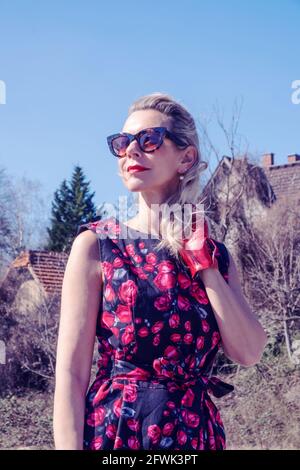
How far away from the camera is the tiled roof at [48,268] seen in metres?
8.74

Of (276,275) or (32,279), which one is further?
(32,279)

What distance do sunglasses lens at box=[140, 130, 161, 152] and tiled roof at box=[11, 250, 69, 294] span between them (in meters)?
7.00

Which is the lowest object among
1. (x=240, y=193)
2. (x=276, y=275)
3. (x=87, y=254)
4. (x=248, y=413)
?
(x=248, y=413)

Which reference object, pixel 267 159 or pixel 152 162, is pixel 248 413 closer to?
pixel 267 159

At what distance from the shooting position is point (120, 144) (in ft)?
6.01

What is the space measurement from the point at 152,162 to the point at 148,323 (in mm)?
470

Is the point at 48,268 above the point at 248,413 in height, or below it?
above

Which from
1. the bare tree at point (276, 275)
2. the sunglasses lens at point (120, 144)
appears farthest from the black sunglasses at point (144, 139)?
the bare tree at point (276, 275)

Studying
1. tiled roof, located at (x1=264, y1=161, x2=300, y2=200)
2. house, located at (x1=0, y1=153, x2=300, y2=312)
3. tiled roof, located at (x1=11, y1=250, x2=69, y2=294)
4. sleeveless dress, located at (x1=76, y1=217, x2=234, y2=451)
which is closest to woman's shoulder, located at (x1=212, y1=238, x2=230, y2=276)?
sleeveless dress, located at (x1=76, y1=217, x2=234, y2=451)

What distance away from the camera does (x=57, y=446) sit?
154 cm

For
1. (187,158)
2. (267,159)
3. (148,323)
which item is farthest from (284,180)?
(148,323)

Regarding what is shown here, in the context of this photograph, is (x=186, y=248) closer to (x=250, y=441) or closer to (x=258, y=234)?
(x=250, y=441)

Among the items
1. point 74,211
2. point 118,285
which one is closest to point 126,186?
point 118,285

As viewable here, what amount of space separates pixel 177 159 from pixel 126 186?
0.18 m
